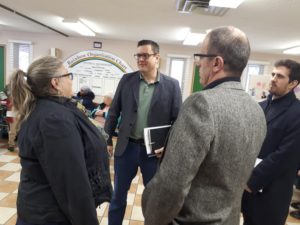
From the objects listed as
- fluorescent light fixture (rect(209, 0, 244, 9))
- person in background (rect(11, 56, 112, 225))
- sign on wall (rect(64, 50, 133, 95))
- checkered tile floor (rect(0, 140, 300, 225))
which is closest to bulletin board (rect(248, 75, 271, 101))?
checkered tile floor (rect(0, 140, 300, 225))

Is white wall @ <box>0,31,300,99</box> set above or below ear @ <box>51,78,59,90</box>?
above

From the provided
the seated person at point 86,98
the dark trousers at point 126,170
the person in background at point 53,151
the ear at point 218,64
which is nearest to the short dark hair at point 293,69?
the ear at point 218,64

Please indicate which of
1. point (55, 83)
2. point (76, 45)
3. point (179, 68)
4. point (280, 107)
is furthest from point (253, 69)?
point (55, 83)

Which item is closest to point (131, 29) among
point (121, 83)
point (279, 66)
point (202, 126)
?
point (121, 83)

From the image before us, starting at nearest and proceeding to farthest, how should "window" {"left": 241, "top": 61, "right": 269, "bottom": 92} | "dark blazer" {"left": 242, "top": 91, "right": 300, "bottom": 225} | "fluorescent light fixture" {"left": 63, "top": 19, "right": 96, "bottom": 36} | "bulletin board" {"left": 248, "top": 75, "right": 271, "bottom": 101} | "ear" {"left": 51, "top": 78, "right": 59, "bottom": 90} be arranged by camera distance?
"ear" {"left": 51, "top": 78, "right": 59, "bottom": 90}
"dark blazer" {"left": 242, "top": 91, "right": 300, "bottom": 225}
"fluorescent light fixture" {"left": 63, "top": 19, "right": 96, "bottom": 36}
"bulletin board" {"left": 248, "top": 75, "right": 271, "bottom": 101}
"window" {"left": 241, "top": 61, "right": 269, "bottom": 92}

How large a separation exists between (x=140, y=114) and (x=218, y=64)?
1041mm

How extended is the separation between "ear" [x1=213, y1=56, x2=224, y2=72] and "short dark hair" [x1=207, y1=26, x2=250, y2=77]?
1cm

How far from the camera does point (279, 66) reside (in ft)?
5.32

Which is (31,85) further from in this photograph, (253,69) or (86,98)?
(253,69)

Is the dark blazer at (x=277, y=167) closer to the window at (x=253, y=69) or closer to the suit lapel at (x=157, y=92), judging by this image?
the suit lapel at (x=157, y=92)

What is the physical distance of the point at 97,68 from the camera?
6625 millimetres

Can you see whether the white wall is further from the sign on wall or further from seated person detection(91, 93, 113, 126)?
seated person detection(91, 93, 113, 126)

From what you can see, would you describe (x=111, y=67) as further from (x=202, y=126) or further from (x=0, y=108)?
(x=202, y=126)

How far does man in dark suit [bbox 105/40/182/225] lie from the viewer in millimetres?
1793
